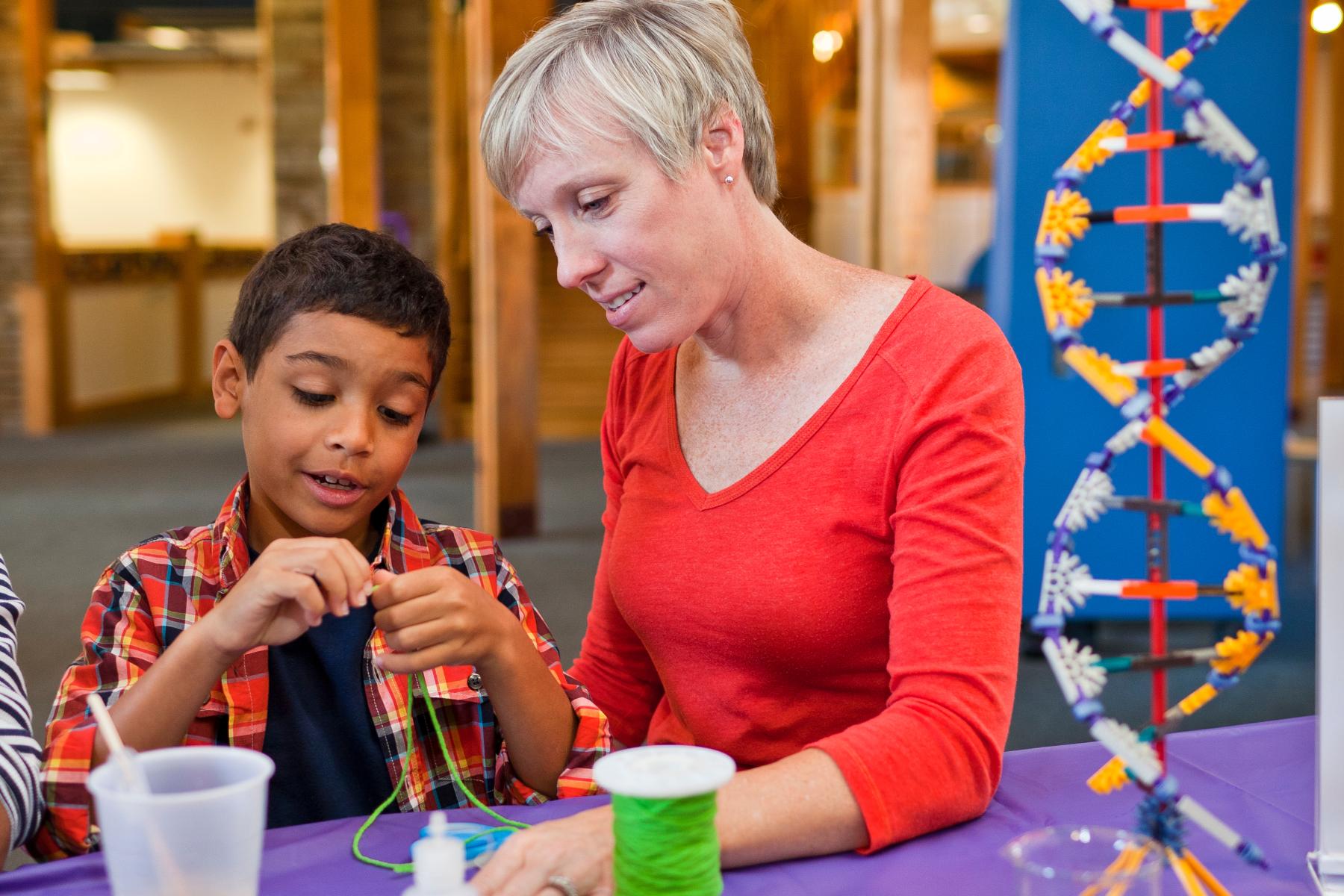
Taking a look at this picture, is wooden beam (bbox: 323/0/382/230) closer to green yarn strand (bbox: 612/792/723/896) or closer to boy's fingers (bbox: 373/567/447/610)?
boy's fingers (bbox: 373/567/447/610)

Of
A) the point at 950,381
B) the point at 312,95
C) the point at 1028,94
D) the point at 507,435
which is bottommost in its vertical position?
the point at 507,435

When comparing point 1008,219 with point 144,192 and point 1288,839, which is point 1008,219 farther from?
point 144,192

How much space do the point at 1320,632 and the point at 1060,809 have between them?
0.82 ft

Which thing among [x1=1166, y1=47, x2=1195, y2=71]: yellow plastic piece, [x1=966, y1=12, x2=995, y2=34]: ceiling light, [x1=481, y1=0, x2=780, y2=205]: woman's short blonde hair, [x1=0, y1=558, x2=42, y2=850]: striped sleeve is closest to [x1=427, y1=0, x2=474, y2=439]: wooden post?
[x1=966, y1=12, x2=995, y2=34]: ceiling light

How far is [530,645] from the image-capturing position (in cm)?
120

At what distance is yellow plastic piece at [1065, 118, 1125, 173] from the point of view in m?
0.75

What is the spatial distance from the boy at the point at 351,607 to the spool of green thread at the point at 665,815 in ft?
1.20

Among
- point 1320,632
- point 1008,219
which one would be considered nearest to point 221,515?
point 1320,632

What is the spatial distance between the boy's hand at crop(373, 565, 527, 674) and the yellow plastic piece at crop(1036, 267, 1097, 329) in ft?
1.79

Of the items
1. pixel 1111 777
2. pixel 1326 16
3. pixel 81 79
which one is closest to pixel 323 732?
pixel 1111 777

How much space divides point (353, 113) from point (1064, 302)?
7.33 m

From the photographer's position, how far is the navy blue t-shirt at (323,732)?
1.28 metres

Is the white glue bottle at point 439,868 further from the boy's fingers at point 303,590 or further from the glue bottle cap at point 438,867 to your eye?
the boy's fingers at point 303,590

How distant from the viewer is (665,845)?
761 mm
